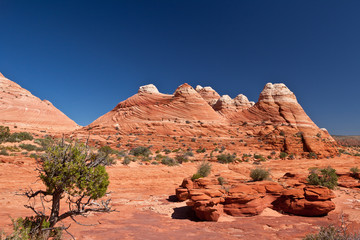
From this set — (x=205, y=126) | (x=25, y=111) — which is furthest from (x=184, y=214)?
(x=25, y=111)

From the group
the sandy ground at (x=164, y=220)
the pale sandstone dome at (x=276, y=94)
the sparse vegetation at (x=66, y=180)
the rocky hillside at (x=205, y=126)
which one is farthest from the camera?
the pale sandstone dome at (x=276, y=94)

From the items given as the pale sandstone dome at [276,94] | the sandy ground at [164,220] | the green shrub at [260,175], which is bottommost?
the sandy ground at [164,220]

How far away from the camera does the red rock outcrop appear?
5862 centimetres

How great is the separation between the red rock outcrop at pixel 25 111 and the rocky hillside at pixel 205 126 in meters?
25.5

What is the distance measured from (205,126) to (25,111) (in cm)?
6133

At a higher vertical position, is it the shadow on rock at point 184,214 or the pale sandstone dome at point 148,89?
the pale sandstone dome at point 148,89

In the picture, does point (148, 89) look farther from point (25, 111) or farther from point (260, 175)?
point (260, 175)

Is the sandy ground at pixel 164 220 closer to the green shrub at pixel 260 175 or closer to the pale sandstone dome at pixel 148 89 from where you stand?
the green shrub at pixel 260 175

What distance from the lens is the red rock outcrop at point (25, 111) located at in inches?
2308

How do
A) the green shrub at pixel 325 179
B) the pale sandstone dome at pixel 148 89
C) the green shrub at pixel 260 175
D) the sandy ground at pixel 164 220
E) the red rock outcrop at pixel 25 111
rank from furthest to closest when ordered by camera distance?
the red rock outcrop at pixel 25 111, the pale sandstone dome at pixel 148 89, the green shrub at pixel 260 175, the green shrub at pixel 325 179, the sandy ground at pixel 164 220

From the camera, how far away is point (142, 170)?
16.4 m

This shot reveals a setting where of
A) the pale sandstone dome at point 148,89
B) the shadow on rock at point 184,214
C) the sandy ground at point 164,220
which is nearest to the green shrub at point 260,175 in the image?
the sandy ground at point 164,220

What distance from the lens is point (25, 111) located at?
63.4 meters

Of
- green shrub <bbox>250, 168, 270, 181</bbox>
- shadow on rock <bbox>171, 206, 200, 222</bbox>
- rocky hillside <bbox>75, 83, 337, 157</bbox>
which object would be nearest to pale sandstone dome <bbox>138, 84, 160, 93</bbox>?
rocky hillside <bbox>75, 83, 337, 157</bbox>
